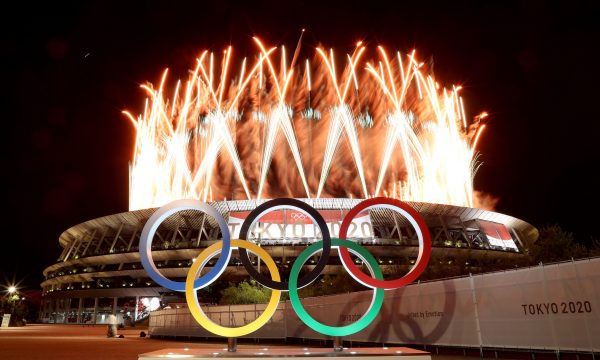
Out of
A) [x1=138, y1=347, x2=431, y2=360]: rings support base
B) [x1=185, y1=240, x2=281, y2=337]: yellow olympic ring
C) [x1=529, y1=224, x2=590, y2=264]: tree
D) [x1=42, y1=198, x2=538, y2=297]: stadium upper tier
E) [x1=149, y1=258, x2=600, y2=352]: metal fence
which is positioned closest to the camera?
[x1=138, y1=347, x2=431, y2=360]: rings support base

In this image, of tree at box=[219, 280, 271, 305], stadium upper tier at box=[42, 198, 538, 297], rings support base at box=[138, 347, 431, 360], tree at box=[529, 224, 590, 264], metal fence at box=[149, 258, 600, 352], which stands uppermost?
stadium upper tier at box=[42, 198, 538, 297]

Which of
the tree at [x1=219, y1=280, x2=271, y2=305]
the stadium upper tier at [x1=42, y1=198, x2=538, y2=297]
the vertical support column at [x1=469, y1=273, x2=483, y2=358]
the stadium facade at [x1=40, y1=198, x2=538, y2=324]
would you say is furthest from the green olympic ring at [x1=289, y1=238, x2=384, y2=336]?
the stadium upper tier at [x1=42, y1=198, x2=538, y2=297]

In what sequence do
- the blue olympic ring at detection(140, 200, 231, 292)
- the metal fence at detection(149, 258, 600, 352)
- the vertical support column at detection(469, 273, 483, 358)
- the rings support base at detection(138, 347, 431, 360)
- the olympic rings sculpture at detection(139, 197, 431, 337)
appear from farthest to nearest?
the vertical support column at detection(469, 273, 483, 358) < the blue olympic ring at detection(140, 200, 231, 292) < the olympic rings sculpture at detection(139, 197, 431, 337) < the metal fence at detection(149, 258, 600, 352) < the rings support base at detection(138, 347, 431, 360)

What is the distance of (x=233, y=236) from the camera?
60938mm

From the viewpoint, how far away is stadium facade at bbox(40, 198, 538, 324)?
62.2 metres

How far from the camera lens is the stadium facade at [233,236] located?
204 feet

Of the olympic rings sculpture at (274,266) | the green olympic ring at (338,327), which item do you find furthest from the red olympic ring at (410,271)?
the green olympic ring at (338,327)

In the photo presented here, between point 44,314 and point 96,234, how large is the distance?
20.0m

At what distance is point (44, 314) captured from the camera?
86438 millimetres

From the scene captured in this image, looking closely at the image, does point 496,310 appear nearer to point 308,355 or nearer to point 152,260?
point 308,355

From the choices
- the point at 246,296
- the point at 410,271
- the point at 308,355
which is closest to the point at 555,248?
the point at 246,296

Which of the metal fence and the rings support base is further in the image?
the metal fence

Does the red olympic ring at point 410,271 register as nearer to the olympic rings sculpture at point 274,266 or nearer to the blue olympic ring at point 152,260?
the olympic rings sculpture at point 274,266

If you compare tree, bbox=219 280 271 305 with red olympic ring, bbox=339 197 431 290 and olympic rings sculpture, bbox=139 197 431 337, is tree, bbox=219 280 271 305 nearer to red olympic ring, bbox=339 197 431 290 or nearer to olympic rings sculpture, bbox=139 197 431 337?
olympic rings sculpture, bbox=139 197 431 337
